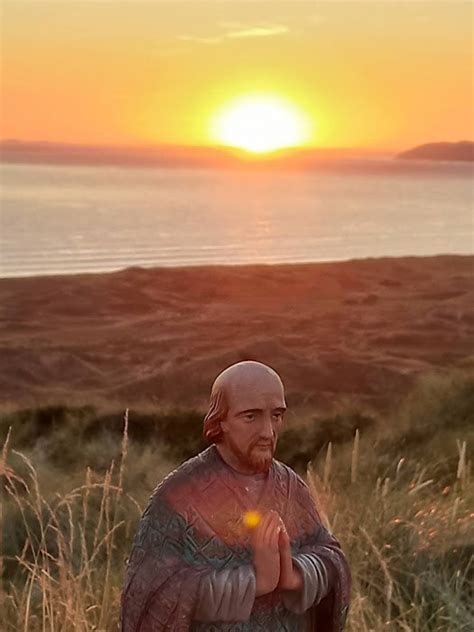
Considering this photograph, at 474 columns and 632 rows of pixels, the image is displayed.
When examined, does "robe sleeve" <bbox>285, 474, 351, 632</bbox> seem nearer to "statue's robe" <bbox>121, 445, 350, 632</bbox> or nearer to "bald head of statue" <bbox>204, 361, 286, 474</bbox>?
"statue's robe" <bbox>121, 445, 350, 632</bbox>

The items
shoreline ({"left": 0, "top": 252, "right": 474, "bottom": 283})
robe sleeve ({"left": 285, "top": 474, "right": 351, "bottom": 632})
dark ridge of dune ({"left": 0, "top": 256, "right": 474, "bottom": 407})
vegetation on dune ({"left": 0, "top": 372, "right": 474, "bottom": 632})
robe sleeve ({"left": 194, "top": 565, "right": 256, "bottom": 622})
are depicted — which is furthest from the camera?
shoreline ({"left": 0, "top": 252, "right": 474, "bottom": 283})

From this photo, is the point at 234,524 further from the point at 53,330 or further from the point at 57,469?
the point at 53,330

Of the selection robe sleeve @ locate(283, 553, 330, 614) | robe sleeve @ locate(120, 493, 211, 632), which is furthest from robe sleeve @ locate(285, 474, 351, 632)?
robe sleeve @ locate(120, 493, 211, 632)

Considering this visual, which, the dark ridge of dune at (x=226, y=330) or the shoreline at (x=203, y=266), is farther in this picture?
the shoreline at (x=203, y=266)

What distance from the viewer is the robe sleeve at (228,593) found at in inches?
84.4

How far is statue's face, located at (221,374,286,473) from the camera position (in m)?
2.18

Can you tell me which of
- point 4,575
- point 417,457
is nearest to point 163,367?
point 417,457

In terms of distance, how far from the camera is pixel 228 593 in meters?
2.14

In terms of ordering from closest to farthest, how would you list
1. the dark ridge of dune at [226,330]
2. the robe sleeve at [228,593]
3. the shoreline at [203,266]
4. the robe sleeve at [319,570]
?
the robe sleeve at [228,593] < the robe sleeve at [319,570] < the dark ridge of dune at [226,330] < the shoreline at [203,266]

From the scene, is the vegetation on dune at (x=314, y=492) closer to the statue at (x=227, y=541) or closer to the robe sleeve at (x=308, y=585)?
the statue at (x=227, y=541)

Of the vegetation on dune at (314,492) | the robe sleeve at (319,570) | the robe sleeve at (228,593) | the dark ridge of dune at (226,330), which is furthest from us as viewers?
the dark ridge of dune at (226,330)

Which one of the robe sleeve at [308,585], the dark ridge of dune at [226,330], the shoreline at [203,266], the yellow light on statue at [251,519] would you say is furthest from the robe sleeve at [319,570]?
the shoreline at [203,266]

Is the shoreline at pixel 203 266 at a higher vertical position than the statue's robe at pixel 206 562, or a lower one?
higher

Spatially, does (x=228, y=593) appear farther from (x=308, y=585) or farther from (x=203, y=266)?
(x=203, y=266)
